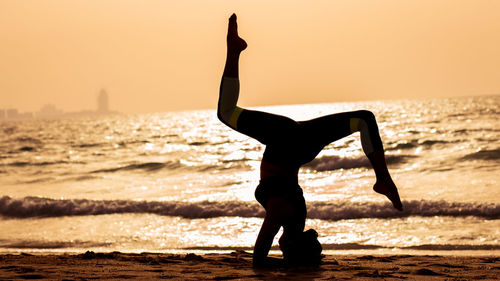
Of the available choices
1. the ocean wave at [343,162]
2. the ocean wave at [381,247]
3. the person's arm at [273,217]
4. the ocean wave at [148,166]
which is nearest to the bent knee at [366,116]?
the person's arm at [273,217]

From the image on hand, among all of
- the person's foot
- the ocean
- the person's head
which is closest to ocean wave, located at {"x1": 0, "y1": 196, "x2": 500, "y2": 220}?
the ocean

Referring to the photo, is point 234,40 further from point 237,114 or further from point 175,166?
point 175,166

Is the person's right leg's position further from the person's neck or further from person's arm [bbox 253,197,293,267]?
person's arm [bbox 253,197,293,267]

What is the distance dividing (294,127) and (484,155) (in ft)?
57.9

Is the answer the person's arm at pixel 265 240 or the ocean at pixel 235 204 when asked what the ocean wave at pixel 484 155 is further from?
the person's arm at pixel 265 240

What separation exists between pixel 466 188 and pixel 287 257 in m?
10.0

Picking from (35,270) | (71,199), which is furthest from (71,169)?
(35,270)

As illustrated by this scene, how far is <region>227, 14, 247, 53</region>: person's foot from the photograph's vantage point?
4988 mm

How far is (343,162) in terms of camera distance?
22219 mm

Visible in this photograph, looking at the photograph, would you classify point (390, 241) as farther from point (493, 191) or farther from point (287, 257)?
point (493, 191)

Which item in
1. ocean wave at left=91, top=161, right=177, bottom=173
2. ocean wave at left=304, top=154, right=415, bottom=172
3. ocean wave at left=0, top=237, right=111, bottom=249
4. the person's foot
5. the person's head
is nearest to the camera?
the person's foot

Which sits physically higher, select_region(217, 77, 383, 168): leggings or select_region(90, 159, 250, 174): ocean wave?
select_region(90, 159, 250, 174): ocean wave

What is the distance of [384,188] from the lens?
5020 mm

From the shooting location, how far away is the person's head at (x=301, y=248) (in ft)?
18.9
